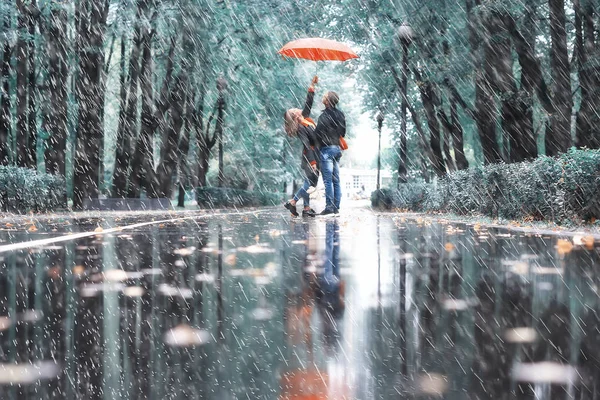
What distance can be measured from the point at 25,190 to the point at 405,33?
13.2 m

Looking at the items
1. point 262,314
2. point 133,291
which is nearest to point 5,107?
point 133,291

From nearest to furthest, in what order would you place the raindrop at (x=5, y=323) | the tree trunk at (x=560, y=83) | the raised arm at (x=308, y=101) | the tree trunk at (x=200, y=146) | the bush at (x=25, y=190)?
the raindrop at (x=5, y=323), the raised arm at (x=308, y=101), the tree trunk at (x=560, y=83), the bush at (x=25, y=190), the tree trunk at (x=200, y=146)

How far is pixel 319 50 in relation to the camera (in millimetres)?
17562

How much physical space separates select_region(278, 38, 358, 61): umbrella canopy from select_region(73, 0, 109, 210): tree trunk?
12.7 metres

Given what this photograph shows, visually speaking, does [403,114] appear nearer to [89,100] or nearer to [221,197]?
[221,197]

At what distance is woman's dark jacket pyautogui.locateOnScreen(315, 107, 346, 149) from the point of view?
15531mm

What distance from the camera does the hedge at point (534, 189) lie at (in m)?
13.1

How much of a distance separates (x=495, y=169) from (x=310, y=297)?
42.5ft

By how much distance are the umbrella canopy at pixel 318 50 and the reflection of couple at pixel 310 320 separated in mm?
9580

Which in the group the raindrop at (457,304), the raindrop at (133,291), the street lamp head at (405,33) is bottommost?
the raindrop at (457,304)

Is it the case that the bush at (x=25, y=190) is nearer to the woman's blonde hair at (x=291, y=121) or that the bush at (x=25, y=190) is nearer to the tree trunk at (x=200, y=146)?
the woman's blonde hair at (x=291, y=121)

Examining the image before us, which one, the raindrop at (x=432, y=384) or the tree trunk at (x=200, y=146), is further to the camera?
the tree trunk at (x=200, y=146)

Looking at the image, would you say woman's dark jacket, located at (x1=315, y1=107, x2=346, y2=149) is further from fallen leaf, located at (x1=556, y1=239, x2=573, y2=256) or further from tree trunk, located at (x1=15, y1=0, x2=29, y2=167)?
tree trunk, located at (x1=15, y1=0, x2=29, y2=167)

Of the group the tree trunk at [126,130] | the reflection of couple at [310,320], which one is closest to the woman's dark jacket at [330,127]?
the reflection of couple at [310,320]
